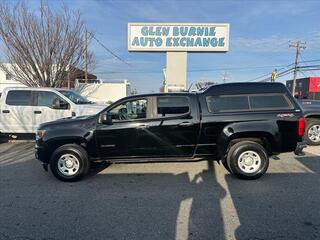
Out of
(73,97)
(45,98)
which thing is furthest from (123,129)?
(45,98)

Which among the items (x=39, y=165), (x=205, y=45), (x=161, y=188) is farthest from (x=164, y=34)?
(x=161, y=188)

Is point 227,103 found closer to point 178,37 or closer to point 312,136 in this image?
point 312,136

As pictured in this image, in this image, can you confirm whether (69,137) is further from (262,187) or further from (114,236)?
(262,187)

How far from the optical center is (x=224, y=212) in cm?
453

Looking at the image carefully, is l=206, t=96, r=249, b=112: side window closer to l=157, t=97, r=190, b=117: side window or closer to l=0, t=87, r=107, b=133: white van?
l=157, t=97, r=190, b=117: side window

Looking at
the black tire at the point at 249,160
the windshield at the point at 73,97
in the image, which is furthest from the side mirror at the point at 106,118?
the windshield at the point at 73,97

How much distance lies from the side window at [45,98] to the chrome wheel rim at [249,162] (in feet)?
22.3

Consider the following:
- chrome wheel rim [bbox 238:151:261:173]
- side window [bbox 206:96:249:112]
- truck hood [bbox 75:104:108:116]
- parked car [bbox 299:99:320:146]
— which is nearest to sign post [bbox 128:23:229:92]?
truck hood [bbox 75:104:108:116]

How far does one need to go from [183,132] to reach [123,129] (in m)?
1.24

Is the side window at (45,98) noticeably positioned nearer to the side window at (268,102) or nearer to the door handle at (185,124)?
the door handle at (185,124)

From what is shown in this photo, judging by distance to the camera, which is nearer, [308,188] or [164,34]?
[308,188]

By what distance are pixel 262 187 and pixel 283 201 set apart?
726 millimetres

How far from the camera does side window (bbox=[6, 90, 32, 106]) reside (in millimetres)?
10234

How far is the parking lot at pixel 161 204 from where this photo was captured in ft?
13.0
